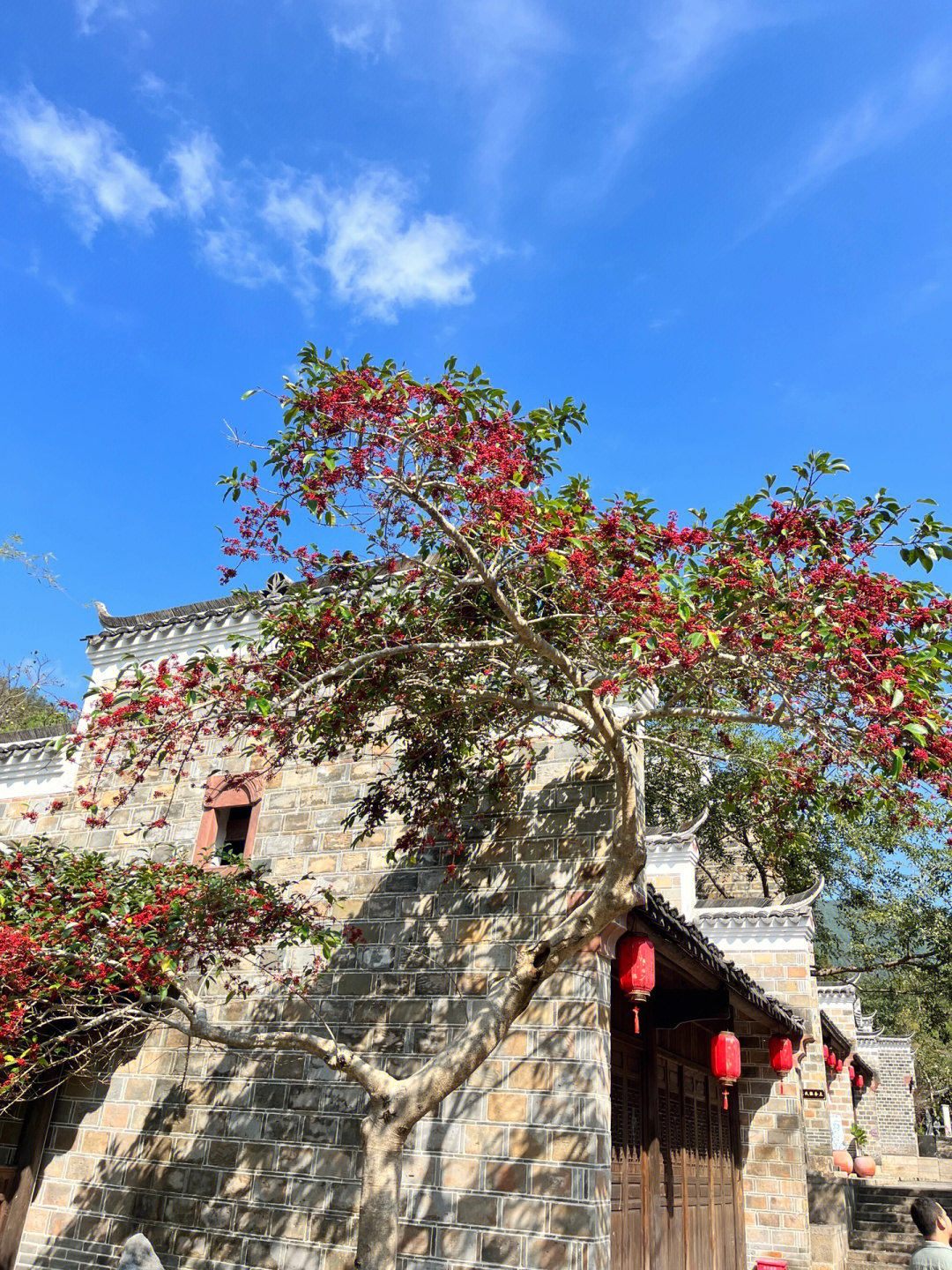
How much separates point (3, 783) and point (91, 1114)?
11.5 feet

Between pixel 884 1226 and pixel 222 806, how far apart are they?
12.7 m

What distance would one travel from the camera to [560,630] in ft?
18.4

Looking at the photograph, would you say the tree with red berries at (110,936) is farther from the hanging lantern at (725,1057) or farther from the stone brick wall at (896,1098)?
the stone brick wall at (896,1098)

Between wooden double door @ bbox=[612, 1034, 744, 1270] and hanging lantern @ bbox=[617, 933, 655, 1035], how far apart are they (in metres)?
0.97

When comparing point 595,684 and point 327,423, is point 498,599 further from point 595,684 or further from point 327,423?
point 327,423

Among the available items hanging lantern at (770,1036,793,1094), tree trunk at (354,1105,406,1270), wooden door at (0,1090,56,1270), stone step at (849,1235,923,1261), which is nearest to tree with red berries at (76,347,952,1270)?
tree trunk at (354,1105,406,1270)

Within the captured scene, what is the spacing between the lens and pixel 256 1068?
6570mm

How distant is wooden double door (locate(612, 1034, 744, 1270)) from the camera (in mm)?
6398

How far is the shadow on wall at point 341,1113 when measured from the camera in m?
5.61

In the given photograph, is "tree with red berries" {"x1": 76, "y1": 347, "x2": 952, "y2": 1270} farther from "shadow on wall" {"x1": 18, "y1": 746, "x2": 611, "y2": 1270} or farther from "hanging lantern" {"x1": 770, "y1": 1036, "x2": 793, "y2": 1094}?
"hanging lantern" {"x1": 770, "y1": 1036, "x2": 793, "y2": 1094}

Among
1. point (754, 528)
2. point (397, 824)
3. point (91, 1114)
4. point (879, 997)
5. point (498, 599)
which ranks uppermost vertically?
point (879, 997)

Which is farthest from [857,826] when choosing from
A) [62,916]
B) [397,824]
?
[62,916]

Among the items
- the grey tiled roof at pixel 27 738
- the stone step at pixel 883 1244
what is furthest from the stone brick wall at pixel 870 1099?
the grey tiled roof at pixel 27 738

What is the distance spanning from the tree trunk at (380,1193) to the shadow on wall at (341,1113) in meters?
1.07
